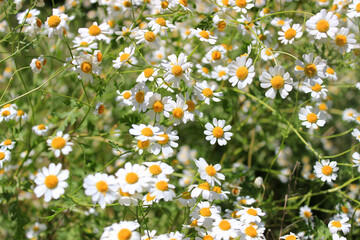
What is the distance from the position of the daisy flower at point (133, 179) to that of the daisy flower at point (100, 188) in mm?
36

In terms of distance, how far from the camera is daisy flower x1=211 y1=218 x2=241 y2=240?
1432 mm

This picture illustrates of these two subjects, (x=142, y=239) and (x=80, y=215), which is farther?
(x=80, y=215)

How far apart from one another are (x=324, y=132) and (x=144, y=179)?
2063 millimetres

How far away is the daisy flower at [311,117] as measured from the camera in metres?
1.86

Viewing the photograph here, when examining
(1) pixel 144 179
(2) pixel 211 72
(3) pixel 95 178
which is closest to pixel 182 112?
(1) pixel 144 179

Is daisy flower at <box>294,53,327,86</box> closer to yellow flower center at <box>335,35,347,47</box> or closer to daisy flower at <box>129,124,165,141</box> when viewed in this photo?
yellow flower center at <box>335,35,347,47</box>

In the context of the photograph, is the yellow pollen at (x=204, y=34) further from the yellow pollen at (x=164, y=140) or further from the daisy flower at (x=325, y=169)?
the daisy flower at (x=325, y=169)

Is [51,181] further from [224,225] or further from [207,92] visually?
[207,92]

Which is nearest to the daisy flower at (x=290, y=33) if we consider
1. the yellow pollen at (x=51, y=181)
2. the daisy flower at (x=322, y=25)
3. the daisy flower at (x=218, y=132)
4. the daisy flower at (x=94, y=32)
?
the daisy flower at (x=322, y=25)

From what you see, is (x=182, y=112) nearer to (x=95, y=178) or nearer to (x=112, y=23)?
(x=95, y=178)

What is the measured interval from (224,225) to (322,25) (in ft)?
3.29

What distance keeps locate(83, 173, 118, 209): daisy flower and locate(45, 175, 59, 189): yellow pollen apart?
128mm

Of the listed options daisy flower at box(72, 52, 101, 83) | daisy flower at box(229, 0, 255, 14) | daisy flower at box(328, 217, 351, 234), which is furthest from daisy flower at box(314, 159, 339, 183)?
daisy flower at box(72, 52, 101, 83)

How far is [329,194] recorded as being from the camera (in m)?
2.16
